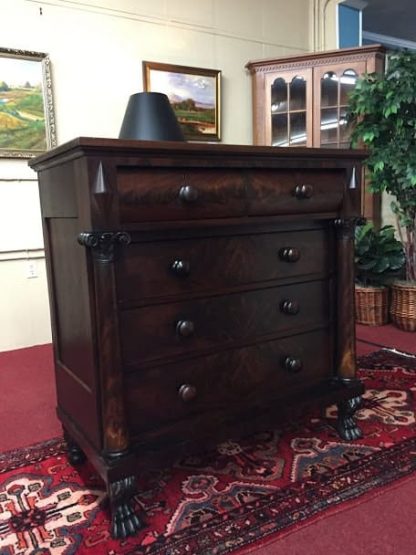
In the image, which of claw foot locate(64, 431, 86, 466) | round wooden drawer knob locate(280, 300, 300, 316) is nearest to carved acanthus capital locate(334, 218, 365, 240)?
round wooden drawer knob locate(280, 300, 300, 316)

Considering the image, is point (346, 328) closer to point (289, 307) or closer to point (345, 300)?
point (345, 300)

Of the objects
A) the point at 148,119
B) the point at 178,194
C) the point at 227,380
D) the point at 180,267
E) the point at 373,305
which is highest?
the point at 148,119

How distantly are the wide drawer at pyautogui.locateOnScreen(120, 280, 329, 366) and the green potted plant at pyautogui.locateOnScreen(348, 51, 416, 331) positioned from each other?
1670 mm

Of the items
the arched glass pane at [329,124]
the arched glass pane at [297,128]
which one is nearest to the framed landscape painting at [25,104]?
the arched glass pane at [297,128]

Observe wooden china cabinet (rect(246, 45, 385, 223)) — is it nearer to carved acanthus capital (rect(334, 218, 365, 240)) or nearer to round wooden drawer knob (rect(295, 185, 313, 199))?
carved acanthus capital (rect(334, 218, 365, 240))

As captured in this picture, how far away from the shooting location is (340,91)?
356 cm

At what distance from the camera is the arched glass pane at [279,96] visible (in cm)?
370

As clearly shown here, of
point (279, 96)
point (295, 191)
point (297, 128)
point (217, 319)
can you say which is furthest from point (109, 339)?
point (279, 96)

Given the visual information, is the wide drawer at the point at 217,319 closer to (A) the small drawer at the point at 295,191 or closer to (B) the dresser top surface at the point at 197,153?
(A) the small drawer at the point at 295,191

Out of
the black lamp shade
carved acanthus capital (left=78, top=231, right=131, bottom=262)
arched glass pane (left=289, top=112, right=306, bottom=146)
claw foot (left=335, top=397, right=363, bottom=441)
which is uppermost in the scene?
arched glass pane (left=289, top=112, right=306, bottom=146)

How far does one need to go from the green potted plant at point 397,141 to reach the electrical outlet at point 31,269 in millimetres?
2354

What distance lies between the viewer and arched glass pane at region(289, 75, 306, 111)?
12.0 ft

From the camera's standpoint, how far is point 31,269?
10.3 feet

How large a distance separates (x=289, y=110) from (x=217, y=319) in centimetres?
284
